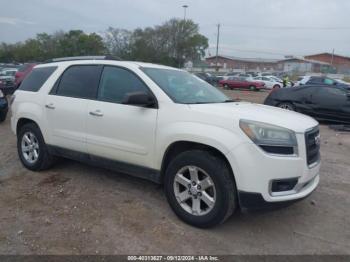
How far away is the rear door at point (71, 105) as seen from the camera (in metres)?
4.74

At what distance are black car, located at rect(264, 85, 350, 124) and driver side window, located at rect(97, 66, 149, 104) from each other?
8585 millimetres

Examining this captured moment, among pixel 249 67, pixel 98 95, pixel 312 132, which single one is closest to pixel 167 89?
pixel 98 95

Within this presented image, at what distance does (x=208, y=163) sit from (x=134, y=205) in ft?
4.17

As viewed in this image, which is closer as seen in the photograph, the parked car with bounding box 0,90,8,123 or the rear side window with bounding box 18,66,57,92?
the rear side window with bounding box 18,66,57,92

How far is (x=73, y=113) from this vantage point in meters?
4.79

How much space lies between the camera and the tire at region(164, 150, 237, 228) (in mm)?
3520

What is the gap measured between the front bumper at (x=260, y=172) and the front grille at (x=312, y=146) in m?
0.16

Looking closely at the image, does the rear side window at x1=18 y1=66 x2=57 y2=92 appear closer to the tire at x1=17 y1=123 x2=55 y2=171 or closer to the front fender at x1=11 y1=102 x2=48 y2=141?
the front fender at x1=11 y1=102 x2=48 y2=141

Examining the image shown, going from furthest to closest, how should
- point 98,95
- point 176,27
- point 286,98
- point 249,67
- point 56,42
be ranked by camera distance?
1. point 249,67
2. point 56,42
3. point 176,27
4. point 286,98
5. point 98,95

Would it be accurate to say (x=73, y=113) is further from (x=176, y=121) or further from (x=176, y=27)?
(x=176, y=27)

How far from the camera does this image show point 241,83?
35531mm

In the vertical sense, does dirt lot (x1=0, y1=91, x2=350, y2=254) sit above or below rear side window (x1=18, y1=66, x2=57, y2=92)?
below

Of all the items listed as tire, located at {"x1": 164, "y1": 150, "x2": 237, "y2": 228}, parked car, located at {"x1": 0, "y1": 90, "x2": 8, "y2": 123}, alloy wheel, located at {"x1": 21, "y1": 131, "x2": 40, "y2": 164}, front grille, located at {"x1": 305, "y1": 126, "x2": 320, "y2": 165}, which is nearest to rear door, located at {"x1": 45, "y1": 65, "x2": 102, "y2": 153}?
alloy wheel, located at {"x1": 21, "y1": 131, "x2": 40, "y2": 164}

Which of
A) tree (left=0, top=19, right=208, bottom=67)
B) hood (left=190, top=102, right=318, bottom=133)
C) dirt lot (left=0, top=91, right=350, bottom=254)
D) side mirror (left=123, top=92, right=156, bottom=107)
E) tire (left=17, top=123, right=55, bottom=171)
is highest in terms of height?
tree (left=0, top=19, right=208, bottom=67)
